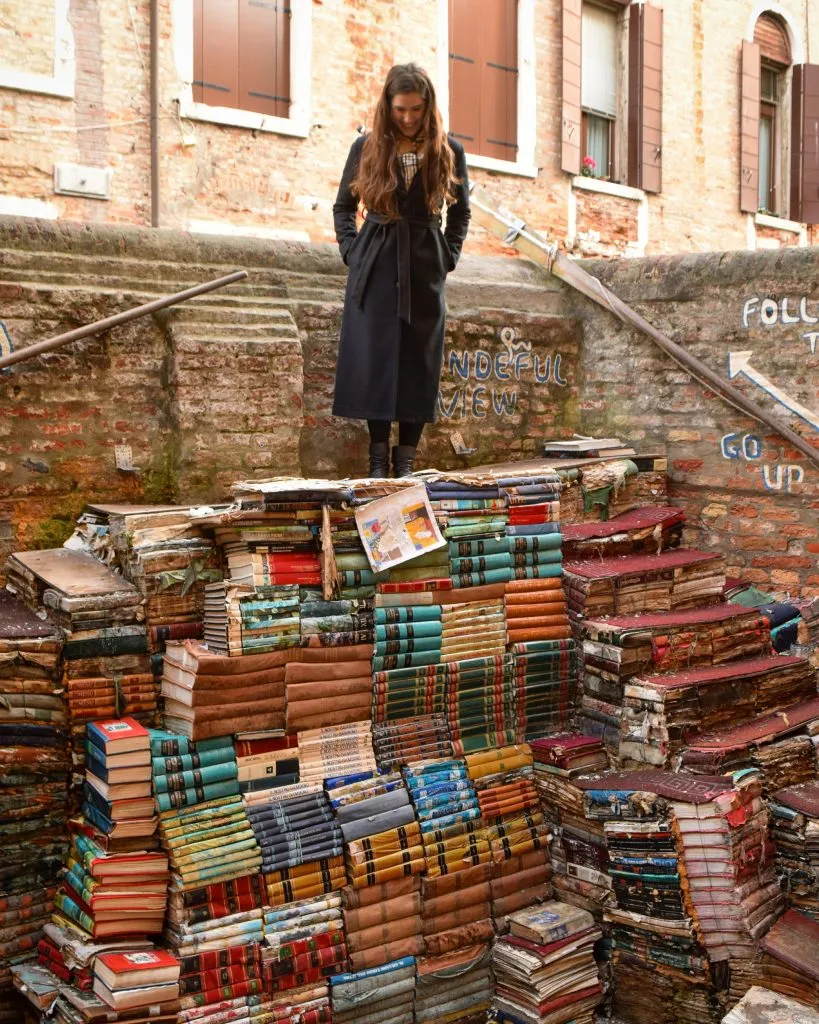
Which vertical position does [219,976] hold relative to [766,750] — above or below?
below

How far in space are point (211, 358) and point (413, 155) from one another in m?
1.34

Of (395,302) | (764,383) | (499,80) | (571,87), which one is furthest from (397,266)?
(571,87)

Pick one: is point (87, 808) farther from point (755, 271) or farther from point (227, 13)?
point (227, 13)

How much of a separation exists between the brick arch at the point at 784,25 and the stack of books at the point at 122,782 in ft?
39.7

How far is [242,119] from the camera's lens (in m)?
9.62

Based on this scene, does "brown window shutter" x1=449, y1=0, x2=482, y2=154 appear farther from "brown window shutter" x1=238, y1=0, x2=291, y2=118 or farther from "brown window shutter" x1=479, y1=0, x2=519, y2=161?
"brown window shutter" x1=238, y1=0, x2=291, y2=118

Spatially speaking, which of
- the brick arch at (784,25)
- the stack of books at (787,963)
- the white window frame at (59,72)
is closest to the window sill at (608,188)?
the brick arch at (784,25)

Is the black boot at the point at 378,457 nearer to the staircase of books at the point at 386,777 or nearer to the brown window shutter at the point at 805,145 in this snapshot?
the staircase of books at the point at 386,777

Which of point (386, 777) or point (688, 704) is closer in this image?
point (386, 777)

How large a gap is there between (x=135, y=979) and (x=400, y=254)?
3320mm

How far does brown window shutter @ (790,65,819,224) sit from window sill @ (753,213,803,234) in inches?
3.8

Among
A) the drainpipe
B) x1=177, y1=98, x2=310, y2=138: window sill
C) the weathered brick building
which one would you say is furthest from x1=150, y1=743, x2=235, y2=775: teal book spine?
x1=177, y1=98, x2=310, y2=138: window sill

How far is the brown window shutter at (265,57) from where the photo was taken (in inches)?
383

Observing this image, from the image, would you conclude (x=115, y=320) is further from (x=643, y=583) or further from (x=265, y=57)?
(x=265, y=57)
